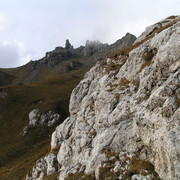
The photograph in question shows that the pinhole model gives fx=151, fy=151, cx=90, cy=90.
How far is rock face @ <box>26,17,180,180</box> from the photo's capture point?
12047 millimetres

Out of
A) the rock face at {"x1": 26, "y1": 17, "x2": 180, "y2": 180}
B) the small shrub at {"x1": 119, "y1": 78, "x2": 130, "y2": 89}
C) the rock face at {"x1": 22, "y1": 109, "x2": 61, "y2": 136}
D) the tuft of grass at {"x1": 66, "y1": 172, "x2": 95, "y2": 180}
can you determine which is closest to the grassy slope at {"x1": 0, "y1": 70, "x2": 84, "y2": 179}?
the rock face at {"x1": 22, "y1": 109, "x2": 61, "y2": 136}

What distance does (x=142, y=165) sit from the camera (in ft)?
42.7

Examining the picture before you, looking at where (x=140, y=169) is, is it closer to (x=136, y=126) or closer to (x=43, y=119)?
(x=136, y=126)

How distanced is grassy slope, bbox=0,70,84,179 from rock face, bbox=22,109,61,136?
2.45 meters

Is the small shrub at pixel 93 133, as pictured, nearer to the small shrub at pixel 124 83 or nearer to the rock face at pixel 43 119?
the small shrub at pixel 124 83

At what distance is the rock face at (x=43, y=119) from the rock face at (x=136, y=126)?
3723 cm

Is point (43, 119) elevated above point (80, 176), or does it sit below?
above

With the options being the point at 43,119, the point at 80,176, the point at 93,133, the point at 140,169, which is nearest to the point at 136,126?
the point at 140,169

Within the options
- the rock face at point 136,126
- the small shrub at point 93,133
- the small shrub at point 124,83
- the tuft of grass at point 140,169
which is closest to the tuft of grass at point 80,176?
the rock face at point 136,126

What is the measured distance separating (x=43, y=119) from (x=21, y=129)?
9.34 m

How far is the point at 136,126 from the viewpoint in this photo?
15.9m

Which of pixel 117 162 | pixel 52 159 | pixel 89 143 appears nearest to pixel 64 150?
pixel 52 159

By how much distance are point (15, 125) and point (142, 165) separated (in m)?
64.9

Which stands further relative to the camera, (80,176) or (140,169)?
(80,176)
